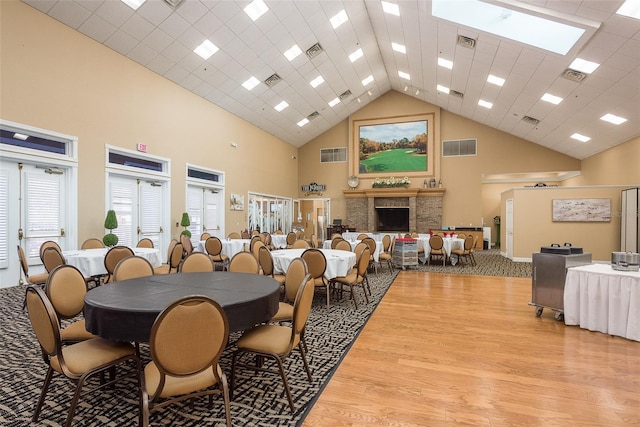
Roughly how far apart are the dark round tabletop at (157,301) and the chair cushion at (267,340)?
0.19 meters

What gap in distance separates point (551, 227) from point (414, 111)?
25.5 feet

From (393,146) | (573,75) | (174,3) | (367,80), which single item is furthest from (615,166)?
(174,3)

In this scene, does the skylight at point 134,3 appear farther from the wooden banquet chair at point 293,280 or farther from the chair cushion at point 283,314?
the chair cushion at point 283,314

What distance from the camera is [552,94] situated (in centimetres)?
859

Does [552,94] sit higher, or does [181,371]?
[552,94]

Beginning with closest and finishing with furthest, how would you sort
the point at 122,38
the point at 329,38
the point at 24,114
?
the point at 24,114 < the point at 122,38 < the point at 329,38

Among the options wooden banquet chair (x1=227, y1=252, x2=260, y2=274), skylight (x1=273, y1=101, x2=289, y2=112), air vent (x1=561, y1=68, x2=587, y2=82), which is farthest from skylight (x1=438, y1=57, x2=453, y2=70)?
wooden banquet chair (x1=227, y1=252, x2=260, y2=274)

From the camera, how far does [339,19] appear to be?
873 cm

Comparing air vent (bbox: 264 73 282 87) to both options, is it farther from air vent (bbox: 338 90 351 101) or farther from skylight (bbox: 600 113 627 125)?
skylight (bbox: 600 113 627 125)


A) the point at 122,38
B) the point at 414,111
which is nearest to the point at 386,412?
the point at 122,38

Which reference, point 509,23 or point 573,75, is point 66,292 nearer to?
point 509,23

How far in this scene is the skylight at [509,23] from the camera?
252 inches

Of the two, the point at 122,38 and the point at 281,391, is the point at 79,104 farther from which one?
the point at 281,391

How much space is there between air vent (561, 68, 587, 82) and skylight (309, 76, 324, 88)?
6.96 metres
